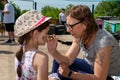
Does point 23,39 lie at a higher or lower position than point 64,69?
higher

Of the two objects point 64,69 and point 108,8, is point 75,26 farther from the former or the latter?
point 108,8

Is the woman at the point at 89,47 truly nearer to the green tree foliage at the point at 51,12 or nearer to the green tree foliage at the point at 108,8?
the green tree foliage at the point at 51,12

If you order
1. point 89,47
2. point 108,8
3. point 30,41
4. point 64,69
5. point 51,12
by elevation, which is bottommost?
point 108,8

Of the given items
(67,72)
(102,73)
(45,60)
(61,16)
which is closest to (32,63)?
(45,60)

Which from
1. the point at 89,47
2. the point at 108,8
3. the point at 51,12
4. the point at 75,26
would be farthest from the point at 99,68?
the point at 108,8

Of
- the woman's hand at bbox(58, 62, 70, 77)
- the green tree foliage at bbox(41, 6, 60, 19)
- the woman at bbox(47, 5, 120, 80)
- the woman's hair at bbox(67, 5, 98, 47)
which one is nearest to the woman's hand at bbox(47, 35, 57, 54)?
the woman at bbox(47, 5, 120, 80)

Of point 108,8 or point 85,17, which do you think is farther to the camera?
point 108,8

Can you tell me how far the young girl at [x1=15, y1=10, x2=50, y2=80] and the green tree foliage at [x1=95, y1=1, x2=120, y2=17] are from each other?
2667 cm

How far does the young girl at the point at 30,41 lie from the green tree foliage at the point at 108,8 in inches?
1050

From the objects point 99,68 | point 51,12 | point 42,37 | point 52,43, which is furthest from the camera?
point 51,12

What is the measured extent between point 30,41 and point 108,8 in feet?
91.9

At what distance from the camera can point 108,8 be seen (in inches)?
1203

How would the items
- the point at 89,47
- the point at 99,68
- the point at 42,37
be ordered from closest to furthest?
the point at 42,37, the point at 99,68, the point at 89,47

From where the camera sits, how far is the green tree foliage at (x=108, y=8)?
3011cm
